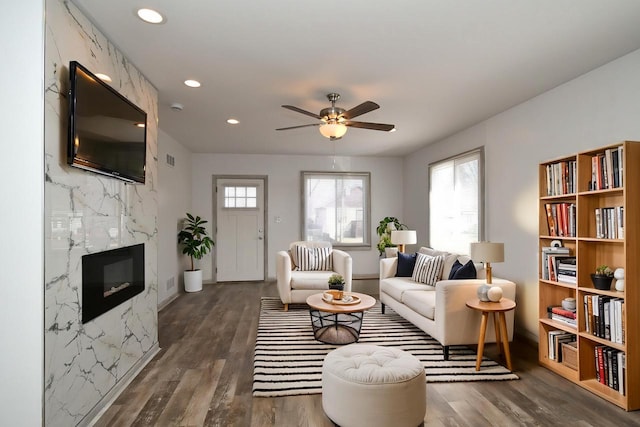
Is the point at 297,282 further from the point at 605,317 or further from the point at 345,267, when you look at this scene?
the point at 605,317

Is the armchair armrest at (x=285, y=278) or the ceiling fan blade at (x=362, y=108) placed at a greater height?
the ceiling fan blade at (x=362, y=108)

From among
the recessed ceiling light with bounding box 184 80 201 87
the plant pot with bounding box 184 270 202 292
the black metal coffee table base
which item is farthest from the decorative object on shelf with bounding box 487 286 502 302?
the plant pot with bounding box 184 270 202 292

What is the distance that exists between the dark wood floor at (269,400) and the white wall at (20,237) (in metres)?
0.62

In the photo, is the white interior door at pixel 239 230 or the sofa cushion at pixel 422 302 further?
the white interior door at pixel 239 230

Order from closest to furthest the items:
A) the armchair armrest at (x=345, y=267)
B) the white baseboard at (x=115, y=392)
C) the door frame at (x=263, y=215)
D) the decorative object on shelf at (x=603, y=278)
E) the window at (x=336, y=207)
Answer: the white baseboard at (x=115, y=392)
the decorative object on shelf at (x=603, y=278)
the armchair armrest at (x=345, y=267)
the door frame at (x=263, y=215)
the window at (x=336, y=207)

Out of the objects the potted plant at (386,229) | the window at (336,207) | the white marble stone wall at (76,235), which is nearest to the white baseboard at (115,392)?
the white marble stone wall at (76,235)

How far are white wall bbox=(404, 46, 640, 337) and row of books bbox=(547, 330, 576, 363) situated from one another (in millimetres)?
516

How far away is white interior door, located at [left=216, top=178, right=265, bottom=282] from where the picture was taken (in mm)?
6797

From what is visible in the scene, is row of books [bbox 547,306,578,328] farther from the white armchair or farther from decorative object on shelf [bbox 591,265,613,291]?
the white armchair

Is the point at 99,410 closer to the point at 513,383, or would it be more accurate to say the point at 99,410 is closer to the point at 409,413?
the point at 409,413

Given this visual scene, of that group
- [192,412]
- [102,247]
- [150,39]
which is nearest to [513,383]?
[192,412]

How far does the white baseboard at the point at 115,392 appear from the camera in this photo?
2.18 m

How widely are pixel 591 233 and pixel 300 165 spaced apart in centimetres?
515

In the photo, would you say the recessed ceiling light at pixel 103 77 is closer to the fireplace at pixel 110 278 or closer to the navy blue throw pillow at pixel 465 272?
the fireplace at pixel 110 278
